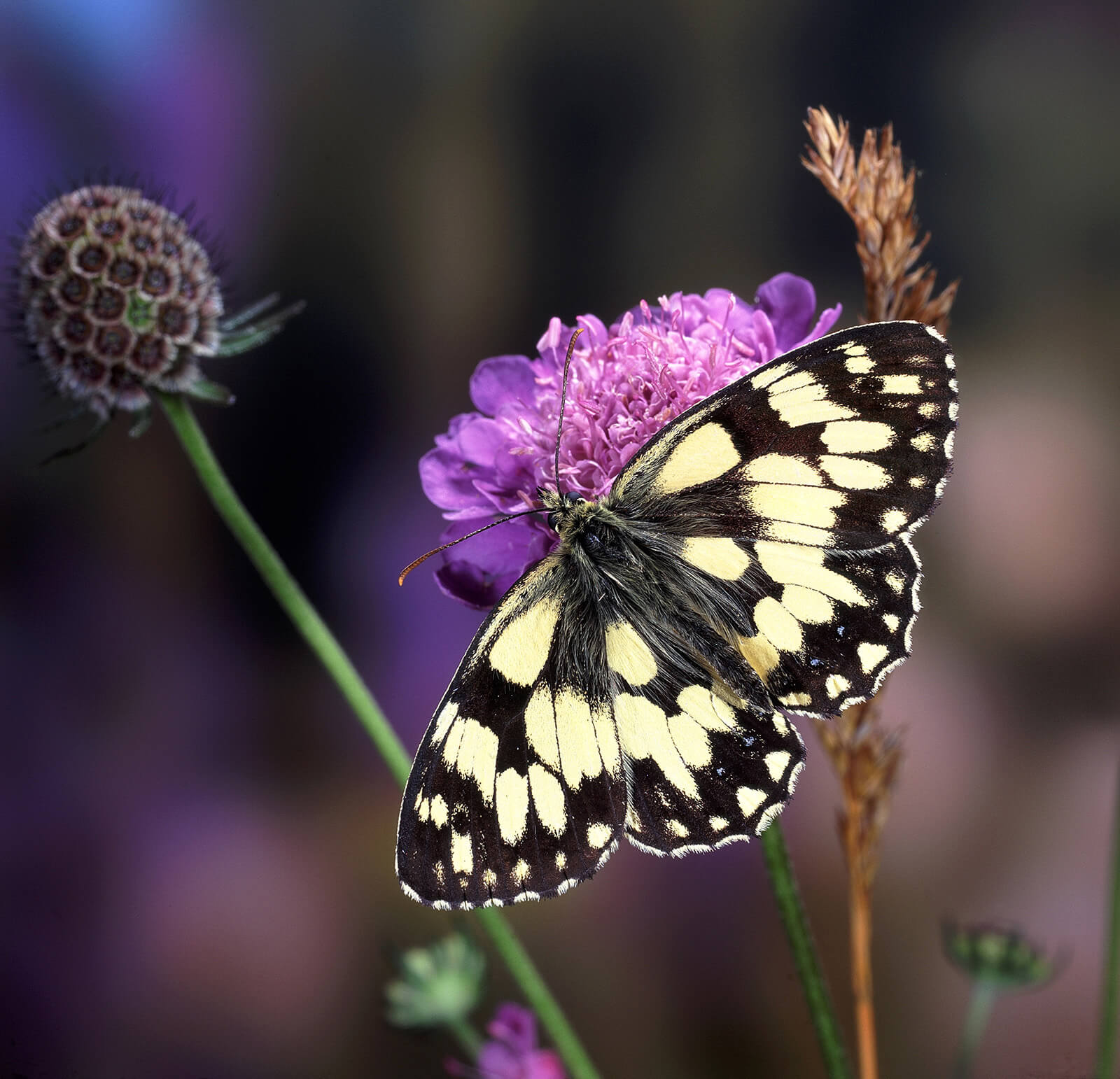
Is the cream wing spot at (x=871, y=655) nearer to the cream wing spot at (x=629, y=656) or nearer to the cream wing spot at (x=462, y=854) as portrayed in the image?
the cream wing spot at (x=629, y=656)

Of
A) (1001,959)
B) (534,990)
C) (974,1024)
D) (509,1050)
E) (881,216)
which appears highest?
(881,216)

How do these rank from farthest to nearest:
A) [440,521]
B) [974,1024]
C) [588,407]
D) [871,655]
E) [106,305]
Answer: [440,521] → [974,1024] → [106,305] → [588,407] → [871,655]

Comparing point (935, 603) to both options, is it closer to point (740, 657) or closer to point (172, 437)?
point (740, 657)

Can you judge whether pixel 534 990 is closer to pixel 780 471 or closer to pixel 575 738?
pixel 575 738

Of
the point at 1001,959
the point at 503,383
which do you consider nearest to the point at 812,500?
the point at 503,383

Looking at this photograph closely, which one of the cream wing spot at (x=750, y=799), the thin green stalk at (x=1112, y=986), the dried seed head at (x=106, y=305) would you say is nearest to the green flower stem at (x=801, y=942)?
the cream wing spot at (x=750, y=799)

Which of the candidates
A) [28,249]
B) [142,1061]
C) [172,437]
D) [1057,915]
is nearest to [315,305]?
[172,437]
